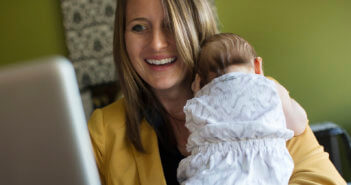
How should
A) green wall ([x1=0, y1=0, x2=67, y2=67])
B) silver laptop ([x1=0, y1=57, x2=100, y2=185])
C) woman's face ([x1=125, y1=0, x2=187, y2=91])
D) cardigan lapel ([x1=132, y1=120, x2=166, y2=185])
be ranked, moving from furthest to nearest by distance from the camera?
green wall ([x1=0, y1=0, x2=67, y2=67]) → woman's face ([x1=125, y1=0, x2=187, y2=91]) → cardigan lapel ([x1=132, y1=120, x2=166, y2=185]) → silver laptop ([x1=0, y1=57, x2=100, y2=185])

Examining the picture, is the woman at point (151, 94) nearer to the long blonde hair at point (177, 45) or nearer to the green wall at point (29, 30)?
the long blonde hair at point (177, 45)

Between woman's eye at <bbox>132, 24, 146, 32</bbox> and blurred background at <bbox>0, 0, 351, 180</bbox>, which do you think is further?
blurred background at <bbox>0, 0, 351, 180</bbox>

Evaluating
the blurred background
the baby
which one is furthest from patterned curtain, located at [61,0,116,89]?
the baby

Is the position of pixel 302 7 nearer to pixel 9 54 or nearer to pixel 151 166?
pixel 151 166

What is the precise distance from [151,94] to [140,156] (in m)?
0.29

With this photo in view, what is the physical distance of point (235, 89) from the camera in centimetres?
99

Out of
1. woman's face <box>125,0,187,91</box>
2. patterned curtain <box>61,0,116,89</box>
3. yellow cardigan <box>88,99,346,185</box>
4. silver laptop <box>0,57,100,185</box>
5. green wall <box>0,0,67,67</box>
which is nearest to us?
silver laptop <box>0,57,100,185</box>

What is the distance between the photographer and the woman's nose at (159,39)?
1.26m

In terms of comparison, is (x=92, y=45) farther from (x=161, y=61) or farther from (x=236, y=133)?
(x=236, y=133)

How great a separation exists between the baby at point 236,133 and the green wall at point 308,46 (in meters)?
2.01

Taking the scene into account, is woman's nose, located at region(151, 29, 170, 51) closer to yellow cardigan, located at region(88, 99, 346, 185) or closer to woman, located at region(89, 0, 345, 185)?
woman, located at region(89, 0, 345, 185)

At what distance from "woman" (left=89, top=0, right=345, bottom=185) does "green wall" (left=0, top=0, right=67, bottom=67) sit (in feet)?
7.88

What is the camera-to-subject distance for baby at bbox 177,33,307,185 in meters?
0.93

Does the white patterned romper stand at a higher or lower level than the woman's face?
lower
